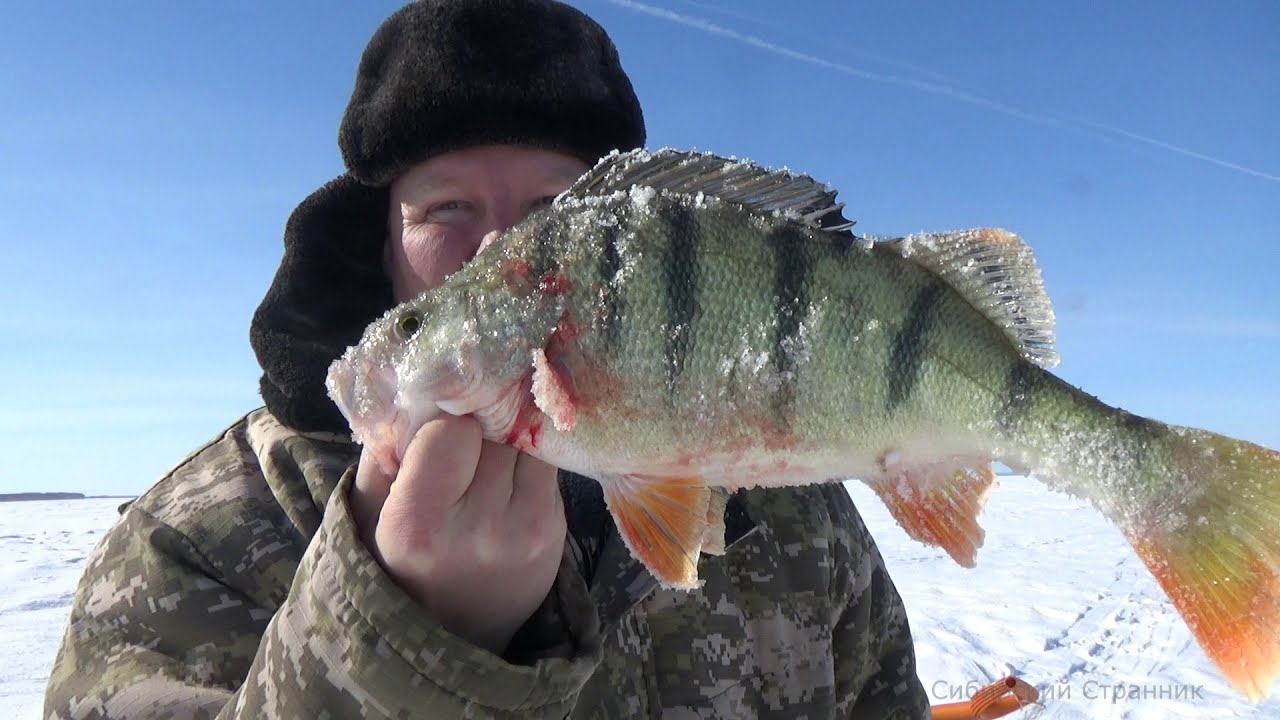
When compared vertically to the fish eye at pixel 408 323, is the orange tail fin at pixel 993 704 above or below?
below

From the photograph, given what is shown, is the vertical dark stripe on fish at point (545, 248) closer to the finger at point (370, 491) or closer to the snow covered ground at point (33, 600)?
the finger at point (370, 491)

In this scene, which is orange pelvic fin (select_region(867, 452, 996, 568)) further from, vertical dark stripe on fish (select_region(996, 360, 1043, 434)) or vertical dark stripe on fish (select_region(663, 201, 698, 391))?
vertical dark stripe on fish (select_region(663, 201, 698, 391))

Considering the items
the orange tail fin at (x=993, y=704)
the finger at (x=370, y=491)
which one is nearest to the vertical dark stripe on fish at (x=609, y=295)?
the finger at (x=370, y=491)

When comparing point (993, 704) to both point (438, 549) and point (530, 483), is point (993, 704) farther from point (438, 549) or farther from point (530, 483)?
point (438, 549)

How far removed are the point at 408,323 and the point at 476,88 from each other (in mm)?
907

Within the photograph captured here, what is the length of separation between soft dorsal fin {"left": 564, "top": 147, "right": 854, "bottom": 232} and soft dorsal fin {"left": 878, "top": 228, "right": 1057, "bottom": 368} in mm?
167

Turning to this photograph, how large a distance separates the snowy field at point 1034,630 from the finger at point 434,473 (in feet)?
6.85

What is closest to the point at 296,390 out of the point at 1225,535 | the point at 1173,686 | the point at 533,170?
the point at 533,170

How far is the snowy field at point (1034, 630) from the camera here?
4.64 metres

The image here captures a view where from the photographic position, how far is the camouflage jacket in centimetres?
131

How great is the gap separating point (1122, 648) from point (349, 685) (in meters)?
6.05

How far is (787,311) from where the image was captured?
1410 millimetres

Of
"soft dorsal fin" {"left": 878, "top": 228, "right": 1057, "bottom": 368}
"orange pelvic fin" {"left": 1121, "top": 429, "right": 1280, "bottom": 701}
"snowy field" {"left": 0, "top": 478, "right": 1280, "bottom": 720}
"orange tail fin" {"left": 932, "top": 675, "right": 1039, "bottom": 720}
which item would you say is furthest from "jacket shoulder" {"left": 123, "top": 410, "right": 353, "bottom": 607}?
"orange tail fin" {"left": 932, "top": 675, "right": 1039, "bottom": 720}

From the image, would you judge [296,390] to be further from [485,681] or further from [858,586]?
[858,586]
